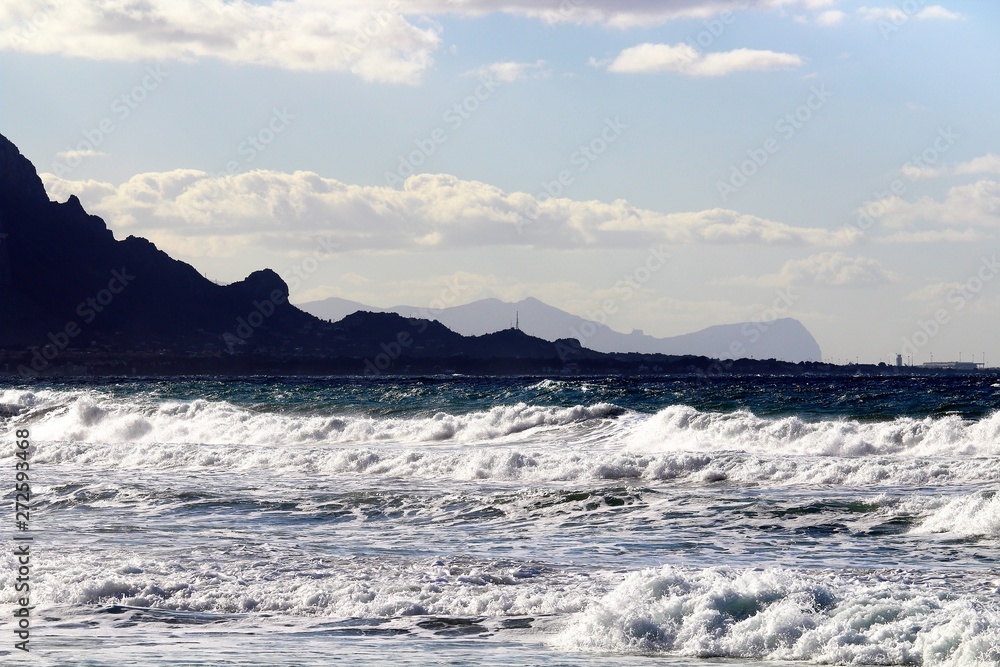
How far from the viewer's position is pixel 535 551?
63.4ft

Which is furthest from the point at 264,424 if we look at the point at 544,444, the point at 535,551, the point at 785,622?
the point at 785,622

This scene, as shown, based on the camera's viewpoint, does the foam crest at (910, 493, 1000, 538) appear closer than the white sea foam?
Yes

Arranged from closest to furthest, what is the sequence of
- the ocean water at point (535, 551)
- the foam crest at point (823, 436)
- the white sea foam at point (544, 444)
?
the ocean water at point (535, 551), the white sea foam at point (544, 444), the foam crest at point (823, 436)

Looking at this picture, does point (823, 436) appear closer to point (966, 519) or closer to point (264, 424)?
point (966, 519)

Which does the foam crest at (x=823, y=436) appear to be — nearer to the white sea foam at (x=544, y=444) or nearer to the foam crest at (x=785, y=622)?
the white sea foam at (x=544, y=444)

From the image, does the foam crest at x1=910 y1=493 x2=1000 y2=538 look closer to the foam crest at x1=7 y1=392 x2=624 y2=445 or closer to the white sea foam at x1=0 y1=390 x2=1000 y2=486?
the white sea foam at x1=0 y1=390 x2=1000 y2=486

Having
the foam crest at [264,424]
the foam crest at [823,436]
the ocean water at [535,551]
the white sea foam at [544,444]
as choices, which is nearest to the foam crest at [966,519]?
the ocean water at [535,551]

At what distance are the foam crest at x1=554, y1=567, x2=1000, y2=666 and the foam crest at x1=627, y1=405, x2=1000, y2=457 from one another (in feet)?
71.7

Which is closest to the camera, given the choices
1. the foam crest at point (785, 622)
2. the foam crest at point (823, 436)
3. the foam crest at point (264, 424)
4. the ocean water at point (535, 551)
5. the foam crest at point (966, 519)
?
the foam crest at point (785, 622)

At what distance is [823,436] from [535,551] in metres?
20.1

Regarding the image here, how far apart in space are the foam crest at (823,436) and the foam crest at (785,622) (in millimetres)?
21846

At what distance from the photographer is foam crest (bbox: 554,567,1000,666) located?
12.3m

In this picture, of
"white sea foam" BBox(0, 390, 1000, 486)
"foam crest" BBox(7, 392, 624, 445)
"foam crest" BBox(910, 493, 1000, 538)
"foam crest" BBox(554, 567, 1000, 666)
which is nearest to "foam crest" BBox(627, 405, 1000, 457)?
"white sea foam" BBox(0, 390, 1000, 486)

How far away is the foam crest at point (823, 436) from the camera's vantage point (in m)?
35.3
